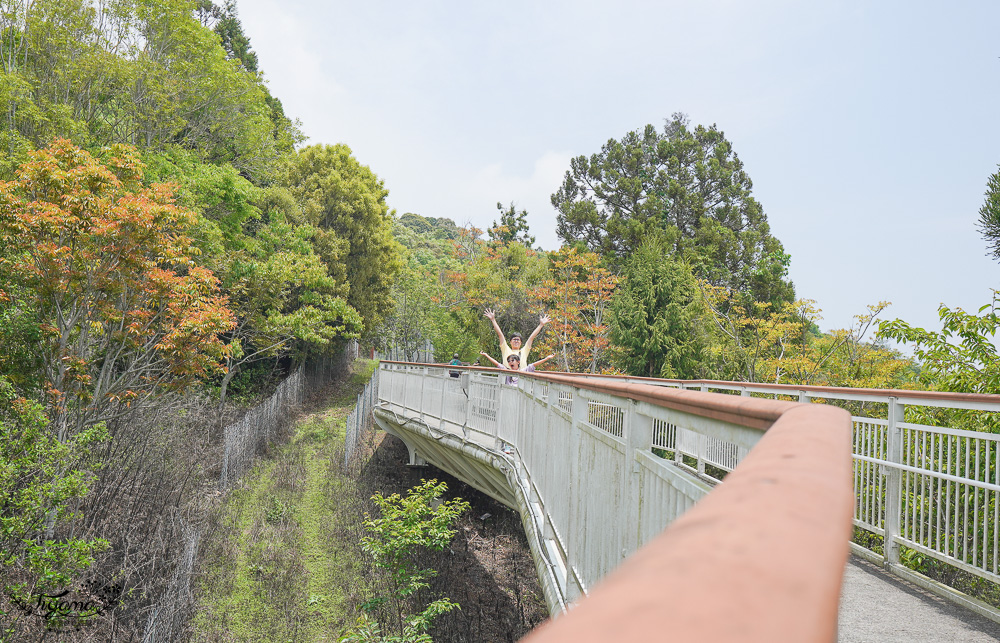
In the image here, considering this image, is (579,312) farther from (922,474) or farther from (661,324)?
(922,474)

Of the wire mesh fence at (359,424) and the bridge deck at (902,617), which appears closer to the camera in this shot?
the bridge deck at (902,617)

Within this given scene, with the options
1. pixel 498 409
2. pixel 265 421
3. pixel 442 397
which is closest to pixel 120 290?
pixel 442 397

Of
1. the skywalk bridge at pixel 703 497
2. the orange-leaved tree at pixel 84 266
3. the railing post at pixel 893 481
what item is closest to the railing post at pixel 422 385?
the skywalk bridge at pixel 703 497

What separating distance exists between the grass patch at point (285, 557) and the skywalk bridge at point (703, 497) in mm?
5306

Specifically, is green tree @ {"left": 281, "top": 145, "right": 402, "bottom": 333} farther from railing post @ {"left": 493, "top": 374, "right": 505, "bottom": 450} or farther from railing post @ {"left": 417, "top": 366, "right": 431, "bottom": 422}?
railing post @ {"left": 493, "top": 374, "right": 505, "bottom": 450}

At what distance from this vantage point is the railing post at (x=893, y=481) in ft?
17.3

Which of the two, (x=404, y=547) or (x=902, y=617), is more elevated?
(x=902, y=617)

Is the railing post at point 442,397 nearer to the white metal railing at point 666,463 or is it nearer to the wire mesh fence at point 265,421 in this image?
the white metal railing at point 666,463

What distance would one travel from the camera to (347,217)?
30.3m

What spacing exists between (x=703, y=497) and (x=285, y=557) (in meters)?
14.9

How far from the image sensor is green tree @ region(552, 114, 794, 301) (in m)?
35.8

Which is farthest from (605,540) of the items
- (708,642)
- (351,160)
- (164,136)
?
(351,160)

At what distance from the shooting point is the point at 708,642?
1.06ft

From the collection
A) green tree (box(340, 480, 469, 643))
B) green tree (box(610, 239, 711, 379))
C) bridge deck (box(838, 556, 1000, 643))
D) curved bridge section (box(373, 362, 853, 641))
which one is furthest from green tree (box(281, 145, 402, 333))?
bridge deck (box(838, 556, 1000, 643))
